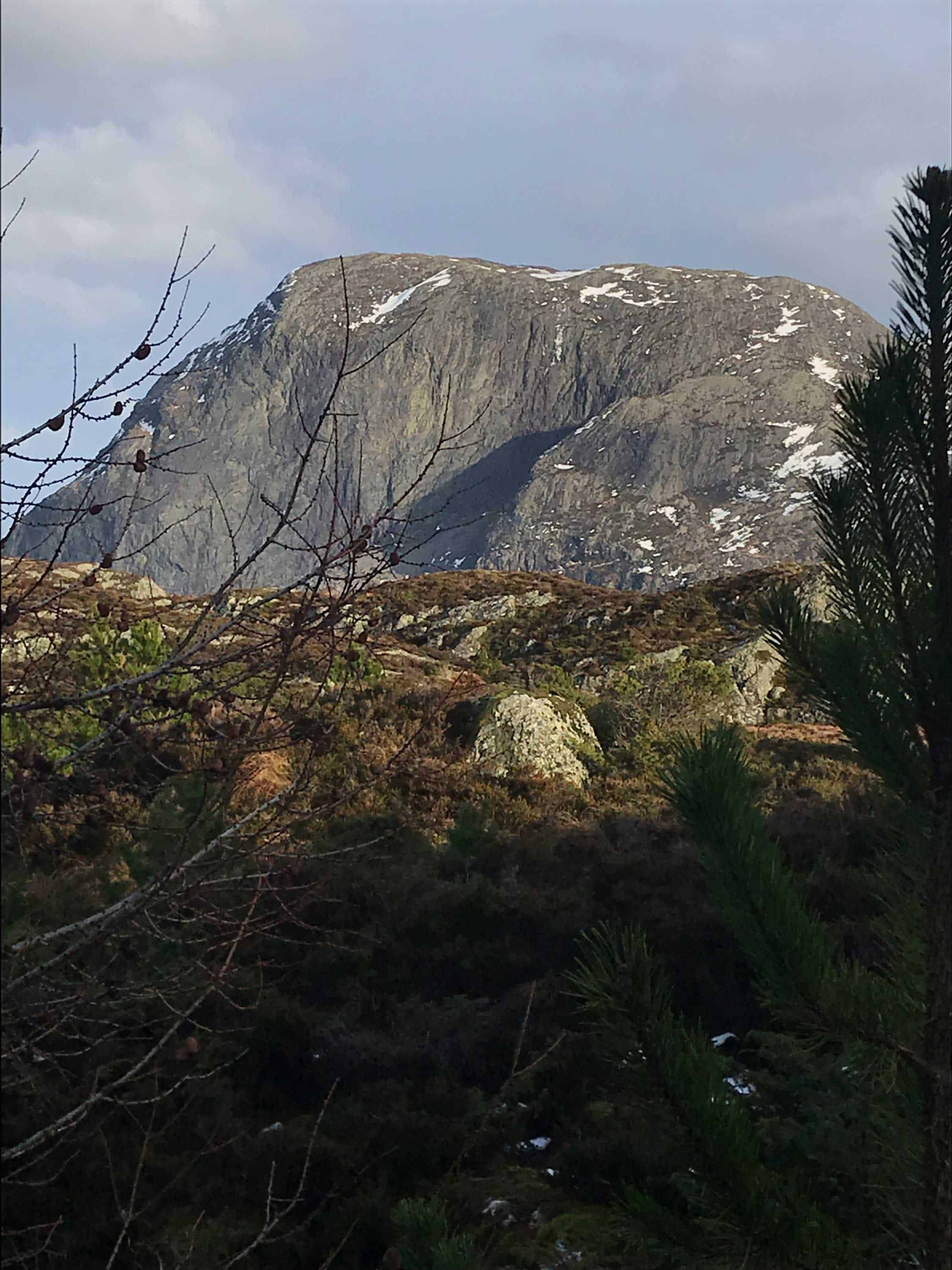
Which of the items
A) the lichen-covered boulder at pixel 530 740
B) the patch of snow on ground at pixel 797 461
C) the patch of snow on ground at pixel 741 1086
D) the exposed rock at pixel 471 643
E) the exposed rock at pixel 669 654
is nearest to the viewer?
the patch of snow on ground at pixel 741 1086

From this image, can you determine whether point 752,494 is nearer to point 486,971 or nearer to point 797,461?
point 797,461

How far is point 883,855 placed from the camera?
2.15m

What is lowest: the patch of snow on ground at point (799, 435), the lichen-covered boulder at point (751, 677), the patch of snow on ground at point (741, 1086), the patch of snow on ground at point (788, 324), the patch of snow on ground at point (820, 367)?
the patch of snow on ground at point (741, 1086)

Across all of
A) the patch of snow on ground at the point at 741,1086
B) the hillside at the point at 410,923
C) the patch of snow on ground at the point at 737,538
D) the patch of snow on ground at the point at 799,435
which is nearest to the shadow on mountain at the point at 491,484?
the patch of snow on ground at the point at 737,538

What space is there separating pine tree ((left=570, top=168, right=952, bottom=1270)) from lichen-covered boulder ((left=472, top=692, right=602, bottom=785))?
10.9m

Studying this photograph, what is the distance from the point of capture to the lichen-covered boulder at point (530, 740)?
522 inches

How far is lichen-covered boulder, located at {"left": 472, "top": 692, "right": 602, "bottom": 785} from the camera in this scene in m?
13.3

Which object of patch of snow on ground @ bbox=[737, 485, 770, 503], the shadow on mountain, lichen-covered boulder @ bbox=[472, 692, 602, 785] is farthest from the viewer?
the shadow on mountain

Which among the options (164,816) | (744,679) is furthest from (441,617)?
(164,816)

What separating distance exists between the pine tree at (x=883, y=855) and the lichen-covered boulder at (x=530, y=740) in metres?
10.9

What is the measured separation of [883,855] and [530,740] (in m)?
11.4

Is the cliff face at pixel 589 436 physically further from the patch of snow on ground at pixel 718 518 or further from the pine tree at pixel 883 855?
the pine tree at pixel 883 855

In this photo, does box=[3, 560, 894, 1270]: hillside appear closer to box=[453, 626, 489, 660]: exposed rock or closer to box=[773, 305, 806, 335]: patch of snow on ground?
box=[453, 626, 489, 660]: exposed rock

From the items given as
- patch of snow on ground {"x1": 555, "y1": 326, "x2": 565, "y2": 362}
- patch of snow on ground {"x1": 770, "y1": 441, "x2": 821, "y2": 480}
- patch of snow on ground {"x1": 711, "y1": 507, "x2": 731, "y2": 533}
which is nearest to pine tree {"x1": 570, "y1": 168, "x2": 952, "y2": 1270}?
patch of snow on ground {"x1": 711, "y1": 507, "x2": 731, "y2": 533}
